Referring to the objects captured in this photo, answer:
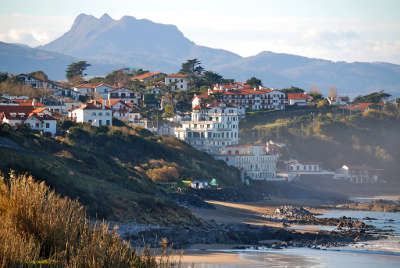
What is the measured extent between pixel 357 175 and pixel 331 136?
19511mm

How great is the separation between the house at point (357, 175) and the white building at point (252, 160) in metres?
14.0

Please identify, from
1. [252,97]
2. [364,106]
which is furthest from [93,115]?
[364,106]

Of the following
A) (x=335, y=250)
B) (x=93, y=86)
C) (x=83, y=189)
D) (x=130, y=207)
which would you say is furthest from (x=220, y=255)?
(x=93, y=86)

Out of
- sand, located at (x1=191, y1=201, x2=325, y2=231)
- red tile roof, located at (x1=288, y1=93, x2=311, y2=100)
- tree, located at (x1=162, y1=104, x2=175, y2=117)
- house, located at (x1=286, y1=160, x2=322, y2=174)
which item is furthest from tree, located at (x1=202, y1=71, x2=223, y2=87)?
sand, located at (x1=191, y1=201, x2=325, y2=231)

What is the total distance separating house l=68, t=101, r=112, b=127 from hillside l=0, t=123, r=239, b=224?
3.12 m

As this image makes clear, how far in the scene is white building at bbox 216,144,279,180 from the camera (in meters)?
93.4

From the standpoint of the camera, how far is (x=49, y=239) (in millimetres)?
15266

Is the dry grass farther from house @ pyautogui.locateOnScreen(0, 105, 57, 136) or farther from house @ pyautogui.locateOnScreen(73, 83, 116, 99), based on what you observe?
house @ pyautogui.locateOnScreen(73, 83, 116, 99)

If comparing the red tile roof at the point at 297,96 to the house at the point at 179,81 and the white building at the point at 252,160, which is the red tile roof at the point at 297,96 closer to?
the house at the point at 179,81

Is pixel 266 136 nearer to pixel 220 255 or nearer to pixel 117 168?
pixel 117 168

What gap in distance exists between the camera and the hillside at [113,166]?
46406 millimetres

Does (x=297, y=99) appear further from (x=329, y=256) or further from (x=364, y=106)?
(x=329, y=256)

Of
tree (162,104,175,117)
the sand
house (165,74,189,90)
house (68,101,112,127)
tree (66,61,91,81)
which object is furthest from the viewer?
tree (66,61,91,81)

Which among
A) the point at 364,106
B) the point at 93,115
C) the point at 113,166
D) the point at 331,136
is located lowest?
the point at 113,166
